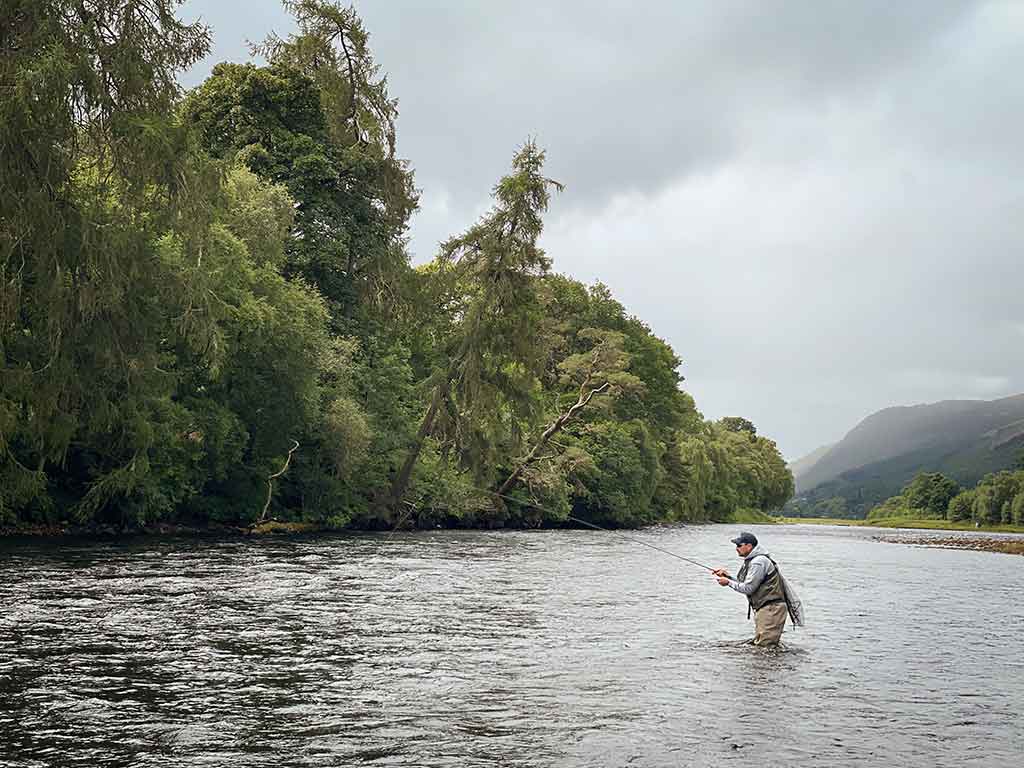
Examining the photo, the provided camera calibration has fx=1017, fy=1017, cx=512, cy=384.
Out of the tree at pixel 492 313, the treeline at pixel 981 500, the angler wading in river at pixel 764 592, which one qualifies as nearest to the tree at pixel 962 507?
the treeline at pixel 981 500

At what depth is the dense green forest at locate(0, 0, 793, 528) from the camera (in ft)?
73.3

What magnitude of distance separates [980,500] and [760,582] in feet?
448

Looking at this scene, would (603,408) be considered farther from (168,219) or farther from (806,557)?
(168,219)

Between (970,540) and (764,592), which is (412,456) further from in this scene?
(970,540)

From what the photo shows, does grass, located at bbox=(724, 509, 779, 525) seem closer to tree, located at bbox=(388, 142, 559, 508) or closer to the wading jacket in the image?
tree, located at bbox=(388, 142, 559, 508)

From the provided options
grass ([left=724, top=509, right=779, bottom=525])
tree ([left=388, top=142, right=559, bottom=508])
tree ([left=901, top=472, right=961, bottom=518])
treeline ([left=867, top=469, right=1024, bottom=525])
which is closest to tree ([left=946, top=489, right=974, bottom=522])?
treeline ([left=867, top=469, right=1024, bottom=525])

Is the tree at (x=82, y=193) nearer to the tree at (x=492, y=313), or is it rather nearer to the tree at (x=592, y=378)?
the tree at (x=492, y=313)

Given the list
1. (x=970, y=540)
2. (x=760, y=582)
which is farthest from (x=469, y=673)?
(x=970, y=540)

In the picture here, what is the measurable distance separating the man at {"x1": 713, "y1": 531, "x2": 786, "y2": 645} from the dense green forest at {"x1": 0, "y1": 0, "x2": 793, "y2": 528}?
15.2 m

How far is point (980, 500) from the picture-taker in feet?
449

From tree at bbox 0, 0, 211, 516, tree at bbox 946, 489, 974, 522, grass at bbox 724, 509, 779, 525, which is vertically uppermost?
tree at bbox 0, 0, 211, 516

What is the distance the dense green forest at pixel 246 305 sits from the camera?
22344mm

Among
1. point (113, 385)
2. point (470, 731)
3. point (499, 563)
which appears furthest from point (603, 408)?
point (470, 731)

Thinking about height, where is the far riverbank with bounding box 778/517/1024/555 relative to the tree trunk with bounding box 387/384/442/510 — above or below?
below
